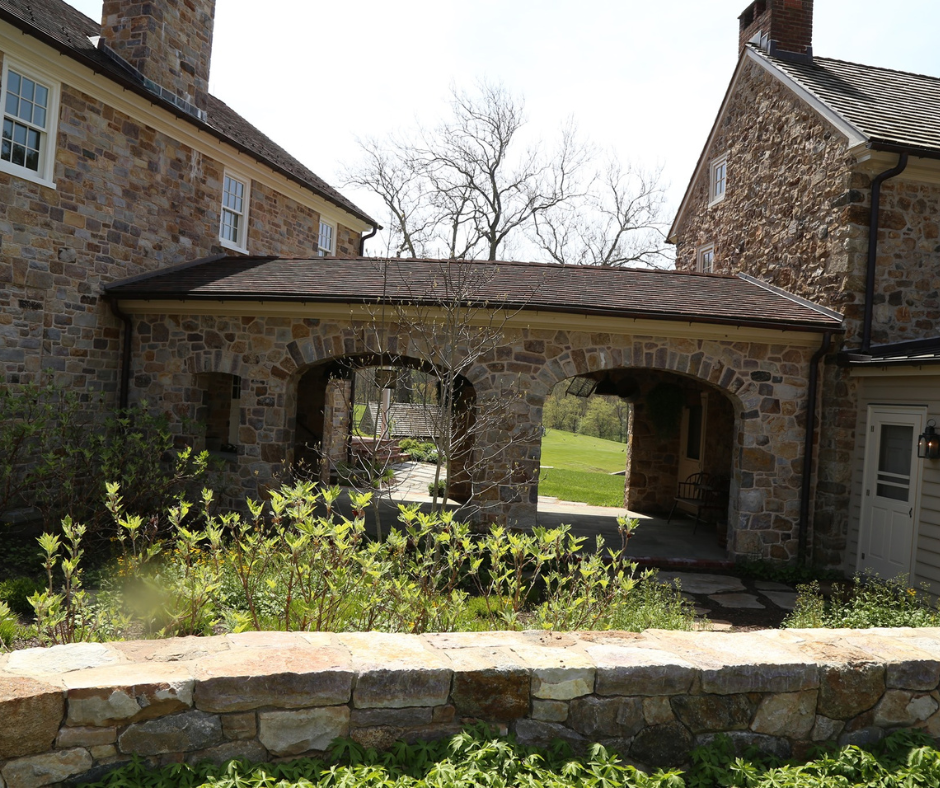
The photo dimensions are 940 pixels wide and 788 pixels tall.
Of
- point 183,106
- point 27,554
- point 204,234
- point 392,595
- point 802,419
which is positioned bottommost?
point 27,554

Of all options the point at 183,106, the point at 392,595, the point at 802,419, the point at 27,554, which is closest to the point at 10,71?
the point at 183,106

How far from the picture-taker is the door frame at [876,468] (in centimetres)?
849

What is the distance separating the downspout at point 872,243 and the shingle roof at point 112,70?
32.0 feet

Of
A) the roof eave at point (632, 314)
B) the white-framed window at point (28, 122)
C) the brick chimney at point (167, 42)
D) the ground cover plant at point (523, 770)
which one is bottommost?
the ground cover plant at point (523, 770)

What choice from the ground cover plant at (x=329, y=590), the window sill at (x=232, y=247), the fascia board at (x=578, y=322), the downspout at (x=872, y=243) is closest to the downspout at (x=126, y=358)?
the fascia board at (x=578, y=322)

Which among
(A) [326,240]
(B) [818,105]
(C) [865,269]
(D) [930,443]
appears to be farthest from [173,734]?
(A) [326,240]

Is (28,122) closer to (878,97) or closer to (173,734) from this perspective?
(173,734)

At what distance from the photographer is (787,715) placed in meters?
3.67

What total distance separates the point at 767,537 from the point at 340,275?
6.78m

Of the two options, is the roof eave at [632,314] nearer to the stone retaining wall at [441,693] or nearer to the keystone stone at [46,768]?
the stone retaining wall at [441,693]

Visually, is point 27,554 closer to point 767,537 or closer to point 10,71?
point 10,71

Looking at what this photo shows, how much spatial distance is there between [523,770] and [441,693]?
476 millimetres

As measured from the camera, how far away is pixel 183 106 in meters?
12.1

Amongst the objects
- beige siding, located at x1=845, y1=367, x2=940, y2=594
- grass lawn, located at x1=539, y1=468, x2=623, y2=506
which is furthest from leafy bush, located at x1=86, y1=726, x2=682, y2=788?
grass lawn, located at x1=539, y1=468, x2=623, y2=506
